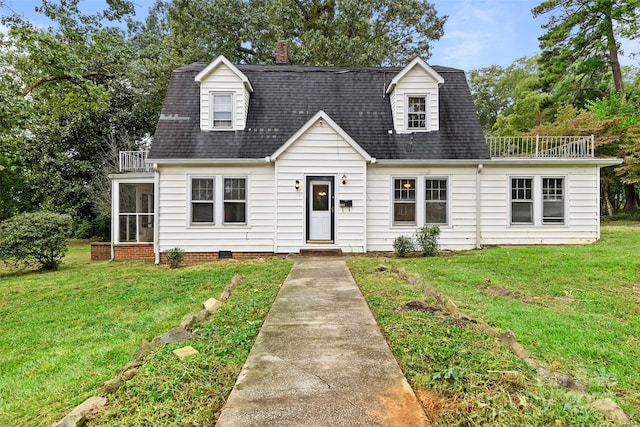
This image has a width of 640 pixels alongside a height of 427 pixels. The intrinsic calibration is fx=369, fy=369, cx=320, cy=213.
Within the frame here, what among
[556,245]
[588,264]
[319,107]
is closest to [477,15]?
[319,107]

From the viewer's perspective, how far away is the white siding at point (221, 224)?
11336 millimetres


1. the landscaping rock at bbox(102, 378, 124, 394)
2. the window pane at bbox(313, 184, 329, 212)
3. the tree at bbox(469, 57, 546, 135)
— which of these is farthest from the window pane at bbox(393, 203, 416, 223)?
the tree at bbox(469, 57, 546, 135)

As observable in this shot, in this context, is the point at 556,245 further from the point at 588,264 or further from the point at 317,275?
the point at 317,275

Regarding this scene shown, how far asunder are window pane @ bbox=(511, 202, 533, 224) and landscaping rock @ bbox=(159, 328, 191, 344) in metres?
11.0

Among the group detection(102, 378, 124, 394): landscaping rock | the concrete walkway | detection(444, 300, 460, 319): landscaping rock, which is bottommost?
detection(102, 378, 124, 394): landscaping rock

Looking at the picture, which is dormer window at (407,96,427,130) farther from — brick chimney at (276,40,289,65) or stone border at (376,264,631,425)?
stone border at (376,264,631,425)

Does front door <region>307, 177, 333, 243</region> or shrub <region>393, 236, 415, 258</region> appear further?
front door <region>307, 177, 333, 243</region>

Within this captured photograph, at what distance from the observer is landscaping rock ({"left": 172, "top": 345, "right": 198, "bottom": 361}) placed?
11.2ft

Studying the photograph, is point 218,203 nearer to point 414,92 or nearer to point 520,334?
point 414,92

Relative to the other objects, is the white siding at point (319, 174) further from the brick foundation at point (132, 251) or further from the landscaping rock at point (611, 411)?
the landscaping rock at point (611, 411)

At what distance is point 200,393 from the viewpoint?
2777mm

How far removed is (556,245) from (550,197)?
154cm

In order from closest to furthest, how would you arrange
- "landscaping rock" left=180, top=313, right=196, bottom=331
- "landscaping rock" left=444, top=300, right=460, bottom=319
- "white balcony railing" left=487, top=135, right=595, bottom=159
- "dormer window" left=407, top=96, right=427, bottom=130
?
"landscaping rock" left=180, top=313, right=196, bottom=331 → "landscaping rock" left=444, top=300, right=460, bottom=319 → "white balcony railing" left=487, top=135, right=595, bottom=159 → "dormer window" left=407, top=96, right=427, bottom=130

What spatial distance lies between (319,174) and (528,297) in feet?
21.6
